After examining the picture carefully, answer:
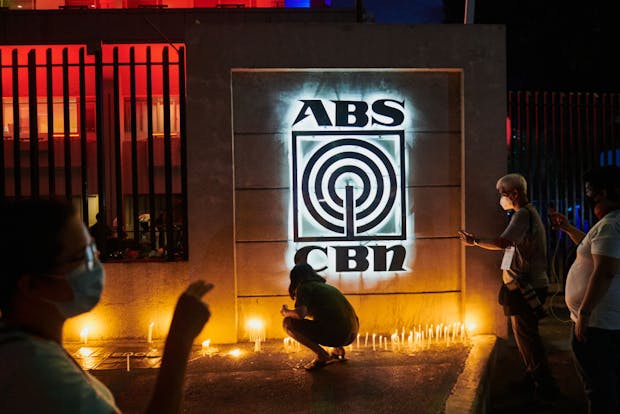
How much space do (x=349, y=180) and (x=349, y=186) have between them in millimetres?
76

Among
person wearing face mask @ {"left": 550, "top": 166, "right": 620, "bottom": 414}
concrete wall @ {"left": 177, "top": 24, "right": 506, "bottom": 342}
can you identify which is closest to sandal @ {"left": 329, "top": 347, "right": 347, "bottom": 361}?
concrete wall @ {"left": 177, "top": 24, "right": 506, "bottom": 342}

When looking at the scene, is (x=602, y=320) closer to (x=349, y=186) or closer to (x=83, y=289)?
(x=83, y=289)

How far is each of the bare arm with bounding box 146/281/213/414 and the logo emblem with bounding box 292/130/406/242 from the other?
6.19 meters

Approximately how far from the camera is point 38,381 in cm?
175

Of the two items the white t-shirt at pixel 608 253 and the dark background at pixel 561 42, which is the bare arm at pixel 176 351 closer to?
the white t-shirt at pixel 608 253

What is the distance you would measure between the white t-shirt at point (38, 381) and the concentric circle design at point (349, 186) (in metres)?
6.39

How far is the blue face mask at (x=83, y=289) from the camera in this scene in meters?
1.95

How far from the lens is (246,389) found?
20.2 ft

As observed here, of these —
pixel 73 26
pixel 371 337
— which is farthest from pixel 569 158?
pixel 73 26

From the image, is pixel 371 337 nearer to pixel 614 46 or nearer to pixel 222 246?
pixel 222 246

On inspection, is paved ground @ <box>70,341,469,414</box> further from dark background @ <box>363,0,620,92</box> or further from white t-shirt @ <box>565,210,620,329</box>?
dark background @ <box>363,0,620,92</box>

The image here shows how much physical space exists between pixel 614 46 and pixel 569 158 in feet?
33.0

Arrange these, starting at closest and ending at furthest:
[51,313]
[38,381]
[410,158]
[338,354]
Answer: [38,381], [51,313], [338,354], [410,158]

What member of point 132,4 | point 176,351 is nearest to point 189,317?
point 176,351
